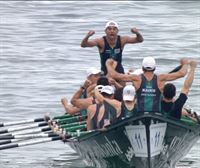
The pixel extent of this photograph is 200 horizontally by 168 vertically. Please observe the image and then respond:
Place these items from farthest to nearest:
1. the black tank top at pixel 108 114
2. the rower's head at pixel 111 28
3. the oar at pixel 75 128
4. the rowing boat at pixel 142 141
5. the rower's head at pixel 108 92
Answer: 1. the rower's head at pixel 111 28
2. the oar at pixel 75 128
3. the rower's head at pixel 108 92
4. the black tank top at pixel 108 114
5. the rowing boat at pixel 142 141

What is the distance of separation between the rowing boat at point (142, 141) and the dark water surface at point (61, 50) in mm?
2735

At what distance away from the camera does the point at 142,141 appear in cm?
2000

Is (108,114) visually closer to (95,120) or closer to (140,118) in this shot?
(95,120)

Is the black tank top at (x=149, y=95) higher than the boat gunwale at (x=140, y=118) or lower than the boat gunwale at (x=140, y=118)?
higher

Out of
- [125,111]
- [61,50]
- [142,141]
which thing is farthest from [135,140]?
[61,50]

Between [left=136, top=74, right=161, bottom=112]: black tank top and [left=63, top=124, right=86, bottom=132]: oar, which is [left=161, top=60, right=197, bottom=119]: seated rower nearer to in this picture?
[left=136, top=74, right=161, bottom=112]: black tank top

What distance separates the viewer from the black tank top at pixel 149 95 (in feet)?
66.6

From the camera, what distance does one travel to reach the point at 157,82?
20484 mm

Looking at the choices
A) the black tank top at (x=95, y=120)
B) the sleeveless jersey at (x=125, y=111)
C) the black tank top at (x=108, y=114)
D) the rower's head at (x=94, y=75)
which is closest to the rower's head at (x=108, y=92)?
the black tank top at (x=95, y=120)

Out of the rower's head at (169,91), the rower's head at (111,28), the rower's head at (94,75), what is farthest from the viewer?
the rower's head at (94,75)

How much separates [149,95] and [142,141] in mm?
887

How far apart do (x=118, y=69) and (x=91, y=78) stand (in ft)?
2.07

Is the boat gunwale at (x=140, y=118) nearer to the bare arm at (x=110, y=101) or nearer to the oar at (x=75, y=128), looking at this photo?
the bare arm at (x=110, y=101)

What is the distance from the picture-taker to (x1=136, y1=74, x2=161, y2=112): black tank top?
2031 cm
